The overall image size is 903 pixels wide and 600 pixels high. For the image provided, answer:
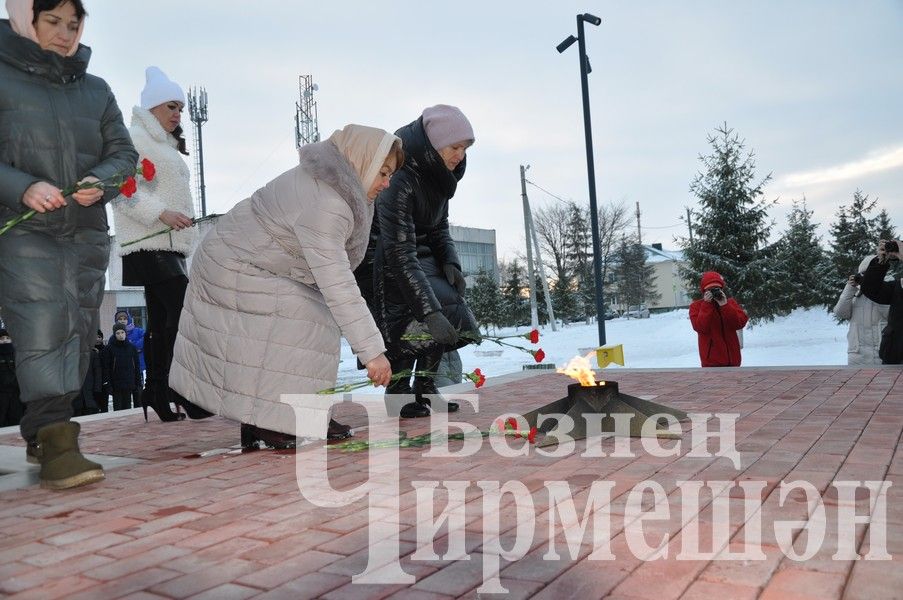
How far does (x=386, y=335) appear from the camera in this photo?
451 centimetres

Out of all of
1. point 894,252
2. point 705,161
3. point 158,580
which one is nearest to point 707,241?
point 705,161

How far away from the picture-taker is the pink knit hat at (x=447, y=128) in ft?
14.1

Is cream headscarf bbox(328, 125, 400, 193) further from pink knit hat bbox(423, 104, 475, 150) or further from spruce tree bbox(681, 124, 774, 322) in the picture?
spruce tree bbox(681, 124, 774, 322)

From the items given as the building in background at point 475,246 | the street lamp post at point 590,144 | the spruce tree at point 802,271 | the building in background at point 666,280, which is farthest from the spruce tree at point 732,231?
the building in background at point 666,280

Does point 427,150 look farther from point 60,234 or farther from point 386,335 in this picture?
point 60,234

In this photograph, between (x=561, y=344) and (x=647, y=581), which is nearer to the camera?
(x=647, y=581)

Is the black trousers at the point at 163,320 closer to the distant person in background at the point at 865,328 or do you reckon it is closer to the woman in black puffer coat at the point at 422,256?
the woman in black puffer coat at the point at 422,256

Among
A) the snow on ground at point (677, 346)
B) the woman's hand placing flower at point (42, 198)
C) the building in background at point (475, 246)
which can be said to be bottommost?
the snow on ground at point (677, 346)

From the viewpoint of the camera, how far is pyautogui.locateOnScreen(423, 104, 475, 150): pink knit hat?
4.29m

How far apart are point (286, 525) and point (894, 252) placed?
6.26 meters

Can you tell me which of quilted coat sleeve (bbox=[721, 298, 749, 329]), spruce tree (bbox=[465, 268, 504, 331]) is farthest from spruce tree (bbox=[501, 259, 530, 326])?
quilted coat sleeve (bbox=[721, 298, 749, 329])

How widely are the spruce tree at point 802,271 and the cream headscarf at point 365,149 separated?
18.1m

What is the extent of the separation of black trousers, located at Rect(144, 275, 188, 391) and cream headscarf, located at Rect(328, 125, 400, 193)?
188 centimetres

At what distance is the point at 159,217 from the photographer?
14.7ft
